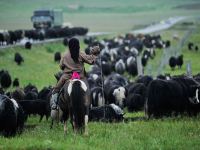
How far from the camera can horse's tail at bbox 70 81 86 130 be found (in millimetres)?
13719

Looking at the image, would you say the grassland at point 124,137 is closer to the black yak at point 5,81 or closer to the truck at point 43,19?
the black yak at point 5,81

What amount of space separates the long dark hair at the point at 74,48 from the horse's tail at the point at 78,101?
735 millimetres

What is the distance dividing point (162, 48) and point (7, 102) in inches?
2027

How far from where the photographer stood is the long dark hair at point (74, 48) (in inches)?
559

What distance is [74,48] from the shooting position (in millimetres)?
14273

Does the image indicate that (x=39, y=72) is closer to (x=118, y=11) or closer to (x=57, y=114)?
(x=57, y=114)

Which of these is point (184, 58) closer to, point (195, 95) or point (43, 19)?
point (43, 19)

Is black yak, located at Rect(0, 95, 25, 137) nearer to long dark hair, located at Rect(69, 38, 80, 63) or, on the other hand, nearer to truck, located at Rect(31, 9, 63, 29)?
long dark hair, located at Rect(69, 38, 80, 63)

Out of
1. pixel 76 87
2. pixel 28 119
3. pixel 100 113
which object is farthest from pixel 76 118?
pixel 28 119

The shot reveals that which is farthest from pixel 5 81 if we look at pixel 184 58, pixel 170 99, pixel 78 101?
pixel 184 58

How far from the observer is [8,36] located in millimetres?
54250

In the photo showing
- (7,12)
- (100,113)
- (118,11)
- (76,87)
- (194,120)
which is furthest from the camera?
(118,11)

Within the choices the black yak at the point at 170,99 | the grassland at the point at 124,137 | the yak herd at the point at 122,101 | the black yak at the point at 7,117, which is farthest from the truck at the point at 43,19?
the black yak at the point at 7,117

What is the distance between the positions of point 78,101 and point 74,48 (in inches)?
48.1
